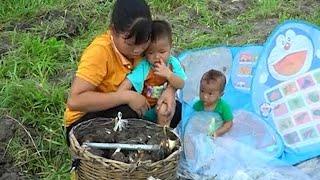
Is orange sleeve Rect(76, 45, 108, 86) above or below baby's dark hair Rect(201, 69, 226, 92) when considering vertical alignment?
above

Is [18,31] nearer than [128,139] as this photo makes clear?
No

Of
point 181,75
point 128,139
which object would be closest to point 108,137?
point 128,139

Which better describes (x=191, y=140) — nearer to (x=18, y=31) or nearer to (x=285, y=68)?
(x=285, y=68)

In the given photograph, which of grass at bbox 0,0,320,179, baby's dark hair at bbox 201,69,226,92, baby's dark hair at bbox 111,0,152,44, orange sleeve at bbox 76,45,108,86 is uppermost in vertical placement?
baby's dark hair at bbox 111,0,152,44

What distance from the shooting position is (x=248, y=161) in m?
3.80

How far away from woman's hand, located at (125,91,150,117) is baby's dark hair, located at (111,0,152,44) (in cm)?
26

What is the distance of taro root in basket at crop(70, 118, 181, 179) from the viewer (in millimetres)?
2887

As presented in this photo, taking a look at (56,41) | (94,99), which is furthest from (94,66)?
(56,41)

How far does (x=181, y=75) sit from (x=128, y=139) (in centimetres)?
58

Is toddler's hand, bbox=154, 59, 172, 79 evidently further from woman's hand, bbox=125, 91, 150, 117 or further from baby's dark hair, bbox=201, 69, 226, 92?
baby's dark hair, bbox=201, 69, 226, 92

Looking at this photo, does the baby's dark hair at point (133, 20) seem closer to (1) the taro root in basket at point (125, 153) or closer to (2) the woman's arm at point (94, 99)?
(2) the woman's arm at point (94, 99)

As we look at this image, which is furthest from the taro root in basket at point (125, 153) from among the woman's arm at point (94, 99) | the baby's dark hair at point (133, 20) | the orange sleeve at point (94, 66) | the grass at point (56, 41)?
the grass at point (56, 41)

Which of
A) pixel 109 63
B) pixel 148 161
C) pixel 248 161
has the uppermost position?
pixel 109 63

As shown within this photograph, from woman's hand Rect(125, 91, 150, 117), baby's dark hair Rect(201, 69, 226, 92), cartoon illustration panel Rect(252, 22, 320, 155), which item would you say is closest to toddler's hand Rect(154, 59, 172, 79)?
woman's hand Rect(125, 91, 150, 117)
